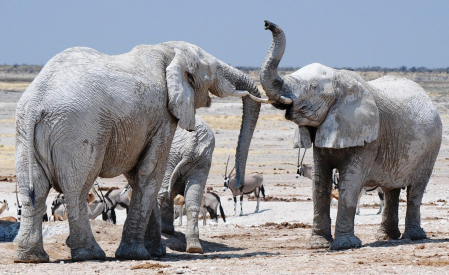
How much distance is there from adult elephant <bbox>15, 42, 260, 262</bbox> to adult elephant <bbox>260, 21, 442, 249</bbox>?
4.15ft

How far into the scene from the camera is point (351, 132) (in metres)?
10.8

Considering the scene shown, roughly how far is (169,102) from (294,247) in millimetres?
3237

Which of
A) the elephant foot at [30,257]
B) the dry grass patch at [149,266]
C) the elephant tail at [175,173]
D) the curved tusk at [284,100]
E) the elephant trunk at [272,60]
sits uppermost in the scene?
the elephant trunk at [272,60]

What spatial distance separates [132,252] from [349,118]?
3.16 metres

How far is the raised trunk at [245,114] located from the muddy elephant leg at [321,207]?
107 centimetres

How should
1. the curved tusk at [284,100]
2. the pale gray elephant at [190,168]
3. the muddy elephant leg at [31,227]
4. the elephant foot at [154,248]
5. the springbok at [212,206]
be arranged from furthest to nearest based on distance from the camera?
1. the springbok at [212,206]
2. the pale gray elephant at [190,168]
3. the elephant foot at [154,248]
4. the curved tusk at [284,100]
5. the muddy elephant leg at [31,227]

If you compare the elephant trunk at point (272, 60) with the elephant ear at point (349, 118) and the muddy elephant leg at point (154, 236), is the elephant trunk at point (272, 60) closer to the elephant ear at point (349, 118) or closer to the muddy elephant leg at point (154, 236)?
the elephant ear at point (349, 118)

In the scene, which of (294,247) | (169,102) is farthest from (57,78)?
(294,247)

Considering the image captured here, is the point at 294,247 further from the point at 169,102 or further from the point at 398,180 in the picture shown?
the point at 169,102

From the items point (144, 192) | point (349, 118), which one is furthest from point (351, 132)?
point (144, 192)

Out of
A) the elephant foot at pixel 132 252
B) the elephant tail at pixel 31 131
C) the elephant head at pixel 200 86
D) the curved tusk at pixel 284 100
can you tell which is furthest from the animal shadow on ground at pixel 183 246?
the elephant tail at pixel 31 131

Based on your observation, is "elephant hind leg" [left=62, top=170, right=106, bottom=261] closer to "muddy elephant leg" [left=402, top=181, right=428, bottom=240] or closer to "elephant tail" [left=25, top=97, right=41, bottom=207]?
"elephant tail" [left=25, top=97, right=41, bottom=207]

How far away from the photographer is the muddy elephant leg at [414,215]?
39.3 feet

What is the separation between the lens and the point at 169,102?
9742mm
